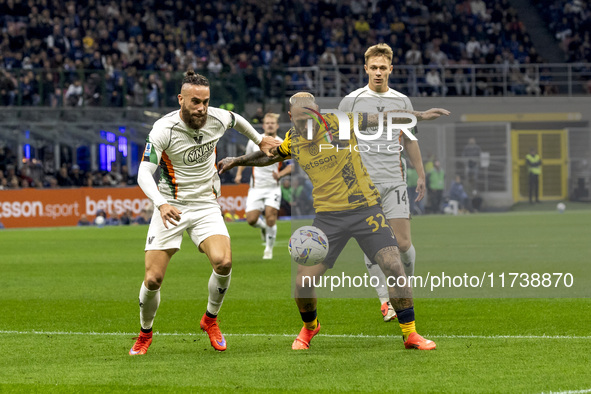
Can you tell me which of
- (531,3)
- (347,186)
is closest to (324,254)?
(347,186)

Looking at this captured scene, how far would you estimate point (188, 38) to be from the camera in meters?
37.1

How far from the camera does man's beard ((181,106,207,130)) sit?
25.9 ft

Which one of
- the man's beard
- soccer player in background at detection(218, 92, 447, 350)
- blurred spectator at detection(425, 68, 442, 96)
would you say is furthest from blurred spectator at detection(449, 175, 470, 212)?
blurred spectator at detection(425, 68, 442, 96)

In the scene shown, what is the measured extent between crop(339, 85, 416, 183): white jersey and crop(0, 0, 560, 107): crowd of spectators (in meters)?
22.8

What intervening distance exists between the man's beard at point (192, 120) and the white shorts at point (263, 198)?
9.28m

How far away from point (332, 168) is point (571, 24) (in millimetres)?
36695

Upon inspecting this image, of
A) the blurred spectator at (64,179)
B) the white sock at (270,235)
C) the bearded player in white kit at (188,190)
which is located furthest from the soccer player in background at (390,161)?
the blurred spectator at (64,179)

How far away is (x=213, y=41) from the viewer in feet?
122

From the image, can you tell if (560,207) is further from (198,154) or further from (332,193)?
(198,154)

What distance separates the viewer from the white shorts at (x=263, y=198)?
1725 cm

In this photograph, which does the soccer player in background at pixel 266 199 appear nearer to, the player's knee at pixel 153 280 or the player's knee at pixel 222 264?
the player's knee at pixel 222 264

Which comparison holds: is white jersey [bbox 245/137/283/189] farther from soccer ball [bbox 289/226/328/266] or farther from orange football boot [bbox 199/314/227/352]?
soccer ball [bbox 289/226/328/266]

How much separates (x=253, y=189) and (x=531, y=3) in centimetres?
2986

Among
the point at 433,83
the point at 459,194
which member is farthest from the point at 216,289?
the point at 433,83
